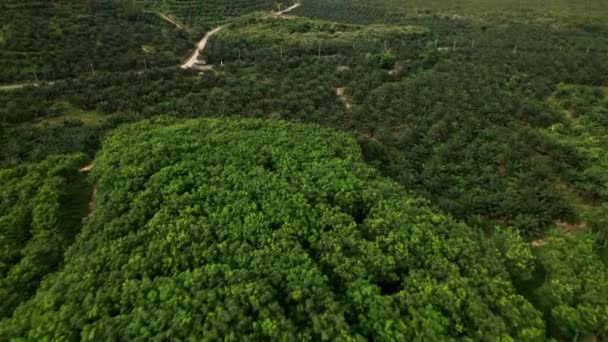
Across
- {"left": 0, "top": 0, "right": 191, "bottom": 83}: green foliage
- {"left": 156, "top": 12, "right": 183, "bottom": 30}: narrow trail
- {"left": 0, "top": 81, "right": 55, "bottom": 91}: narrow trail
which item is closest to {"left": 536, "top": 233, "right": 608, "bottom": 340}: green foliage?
{"left": 0, "top": 0, "right": 191, "bottom": 83}: green foliage

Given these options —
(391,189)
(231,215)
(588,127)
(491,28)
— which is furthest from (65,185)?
(491,28)

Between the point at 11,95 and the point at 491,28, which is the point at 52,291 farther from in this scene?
the point at 491,28

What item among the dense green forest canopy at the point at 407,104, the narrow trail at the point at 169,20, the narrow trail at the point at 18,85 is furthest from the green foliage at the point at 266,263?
the narrow trail at the point at 169,20

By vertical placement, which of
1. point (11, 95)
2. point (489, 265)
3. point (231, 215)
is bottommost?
point (489, 265)

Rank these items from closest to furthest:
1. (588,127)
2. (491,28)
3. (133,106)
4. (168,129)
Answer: (168,129)
(588,127)
(133,106)
(491,28)

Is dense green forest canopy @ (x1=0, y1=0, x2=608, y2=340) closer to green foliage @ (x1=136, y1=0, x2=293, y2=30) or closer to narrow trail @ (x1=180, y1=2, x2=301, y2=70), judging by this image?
narrow trail @ (x1=180, y1=2, x2=301, y2=70)

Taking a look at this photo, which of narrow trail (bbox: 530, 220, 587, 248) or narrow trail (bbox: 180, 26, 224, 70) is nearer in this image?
narrow trail (bbox: 530, 220, 587, 248)
